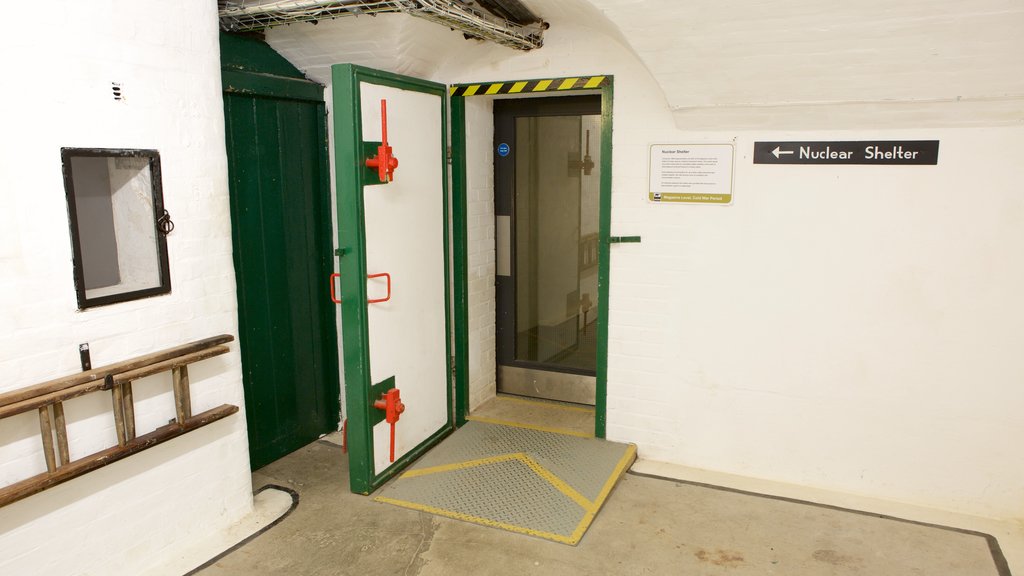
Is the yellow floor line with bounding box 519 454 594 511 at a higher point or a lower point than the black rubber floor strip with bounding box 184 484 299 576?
higher

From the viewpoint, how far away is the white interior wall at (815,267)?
3.40m

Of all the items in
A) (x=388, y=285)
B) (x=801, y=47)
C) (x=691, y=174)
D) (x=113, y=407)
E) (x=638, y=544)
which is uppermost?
(x=801, y=47)

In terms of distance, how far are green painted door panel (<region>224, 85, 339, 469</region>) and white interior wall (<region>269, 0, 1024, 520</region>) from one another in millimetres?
546

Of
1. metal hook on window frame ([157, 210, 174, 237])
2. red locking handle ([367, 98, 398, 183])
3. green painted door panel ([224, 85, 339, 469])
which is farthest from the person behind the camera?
green painted door panel ([224, 85, 339, 469])

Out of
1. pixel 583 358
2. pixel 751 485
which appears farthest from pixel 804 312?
pixel 583 358

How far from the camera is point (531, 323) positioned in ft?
17.4

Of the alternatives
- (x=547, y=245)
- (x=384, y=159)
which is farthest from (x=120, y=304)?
(x=547, y=245)

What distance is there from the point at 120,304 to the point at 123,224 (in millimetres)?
402

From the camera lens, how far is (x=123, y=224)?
123 inches

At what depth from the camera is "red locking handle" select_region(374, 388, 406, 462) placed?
388 cm

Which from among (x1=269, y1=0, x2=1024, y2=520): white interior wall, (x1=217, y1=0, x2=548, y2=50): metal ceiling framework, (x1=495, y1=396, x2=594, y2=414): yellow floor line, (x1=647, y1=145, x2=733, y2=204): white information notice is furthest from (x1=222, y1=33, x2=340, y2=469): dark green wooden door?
(x1=647, y1=145, x2=733, y2=204): white information notice

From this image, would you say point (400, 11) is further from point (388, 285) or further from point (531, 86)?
point (388, 285)

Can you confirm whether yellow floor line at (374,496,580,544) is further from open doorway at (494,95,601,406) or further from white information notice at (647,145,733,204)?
white information notice at (647,145,733,204)

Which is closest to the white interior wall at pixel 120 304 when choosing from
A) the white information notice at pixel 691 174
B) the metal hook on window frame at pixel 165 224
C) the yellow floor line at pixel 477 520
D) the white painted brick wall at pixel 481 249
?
the metal hook on window frame at pixel 165 224
